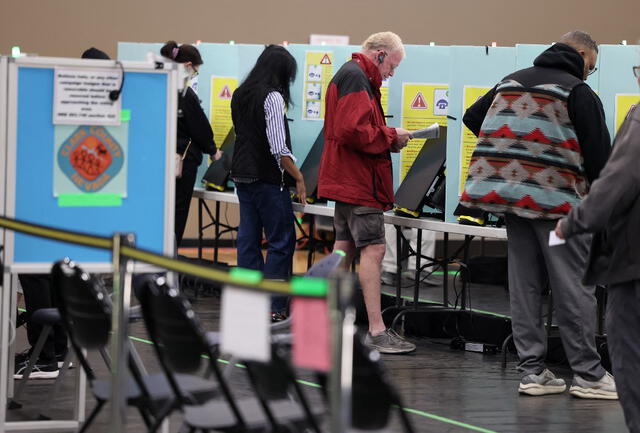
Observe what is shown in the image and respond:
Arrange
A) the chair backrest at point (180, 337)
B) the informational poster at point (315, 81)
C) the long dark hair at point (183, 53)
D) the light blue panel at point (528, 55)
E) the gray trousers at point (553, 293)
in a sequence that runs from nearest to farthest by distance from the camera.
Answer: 1. the chair backrest at point (180, 337)
2. the gray trousers at point (553, 293)
3. the light blue panel at point (528, 55)
4. the informational poster at point (315, 81)
5. the long dark hair at point (183, 53)

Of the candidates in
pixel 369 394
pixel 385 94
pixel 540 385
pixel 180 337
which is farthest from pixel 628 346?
pixel 385 94

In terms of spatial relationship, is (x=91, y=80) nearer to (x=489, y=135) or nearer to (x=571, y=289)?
(x=489, y=135)

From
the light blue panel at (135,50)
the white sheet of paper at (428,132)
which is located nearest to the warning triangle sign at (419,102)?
the white sheet of paper at (428,132)

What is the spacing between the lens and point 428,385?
490 cm

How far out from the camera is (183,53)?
670cm

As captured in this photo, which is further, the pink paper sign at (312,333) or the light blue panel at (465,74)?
the light blue panel at (465,74)

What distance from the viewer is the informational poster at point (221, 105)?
7227 mm

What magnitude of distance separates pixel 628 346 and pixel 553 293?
1.14 meters

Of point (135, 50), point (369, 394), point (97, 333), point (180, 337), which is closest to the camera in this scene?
point (369, 394)

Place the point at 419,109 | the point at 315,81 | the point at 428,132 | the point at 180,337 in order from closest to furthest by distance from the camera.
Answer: the point at 180,337
the point at 428,132
the point at 419,109
the point at 315,81

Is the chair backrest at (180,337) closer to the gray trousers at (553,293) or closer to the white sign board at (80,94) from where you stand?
the white sign board at (80,94)

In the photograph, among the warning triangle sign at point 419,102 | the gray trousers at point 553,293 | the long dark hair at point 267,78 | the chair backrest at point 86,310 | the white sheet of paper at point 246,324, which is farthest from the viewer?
the warning triangle sign at point 419,102

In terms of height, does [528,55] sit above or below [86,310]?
above

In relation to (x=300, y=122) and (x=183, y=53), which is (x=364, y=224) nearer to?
(x=300, y=122)
